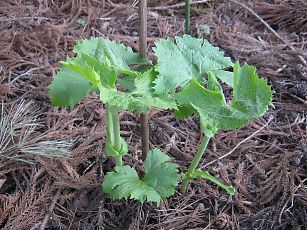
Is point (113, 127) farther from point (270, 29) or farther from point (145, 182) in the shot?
point (270, 29)

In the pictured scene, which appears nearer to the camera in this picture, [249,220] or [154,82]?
[154,82]

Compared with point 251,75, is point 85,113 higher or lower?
lower

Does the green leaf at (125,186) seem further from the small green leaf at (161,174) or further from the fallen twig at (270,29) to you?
the fallen twig at (270,29)

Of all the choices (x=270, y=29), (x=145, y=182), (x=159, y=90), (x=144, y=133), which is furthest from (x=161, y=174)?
(x=270, y=29)

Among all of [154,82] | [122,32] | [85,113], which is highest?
[154,82]

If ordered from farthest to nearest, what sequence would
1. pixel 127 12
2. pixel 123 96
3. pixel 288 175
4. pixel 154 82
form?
1. pixel 127 12
2. pixel 288 175
3. pixel 154 82
4. pixel 123 96

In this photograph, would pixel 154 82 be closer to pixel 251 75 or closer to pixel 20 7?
pixel 251 75

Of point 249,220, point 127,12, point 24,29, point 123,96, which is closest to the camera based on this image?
point 123,96

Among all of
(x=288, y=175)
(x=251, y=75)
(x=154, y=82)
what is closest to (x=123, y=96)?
(x=154, y=82)

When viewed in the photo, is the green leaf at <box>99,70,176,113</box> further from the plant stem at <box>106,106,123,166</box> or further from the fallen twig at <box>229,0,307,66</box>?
the fallen twig at <box>229,0,307,66</box>
